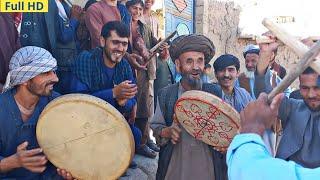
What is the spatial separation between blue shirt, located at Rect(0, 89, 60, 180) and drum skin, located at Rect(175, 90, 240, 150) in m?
1.04

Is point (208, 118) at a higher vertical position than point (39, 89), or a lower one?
lower

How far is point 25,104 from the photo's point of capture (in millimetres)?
3367

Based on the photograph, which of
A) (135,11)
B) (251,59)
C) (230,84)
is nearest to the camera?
(230,84)

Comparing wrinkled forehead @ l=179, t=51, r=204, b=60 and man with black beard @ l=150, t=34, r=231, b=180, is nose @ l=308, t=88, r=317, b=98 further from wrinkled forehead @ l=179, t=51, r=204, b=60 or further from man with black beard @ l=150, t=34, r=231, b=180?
wrinkled forehead @ l=179, t=51, r=204, b=60

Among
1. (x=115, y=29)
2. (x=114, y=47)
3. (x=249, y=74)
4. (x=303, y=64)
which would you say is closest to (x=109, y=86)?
(x=114, y=47)

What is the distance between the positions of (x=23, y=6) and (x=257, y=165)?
3041 millimetres

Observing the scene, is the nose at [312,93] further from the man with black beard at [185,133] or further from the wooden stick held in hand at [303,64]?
the wooden stick held in hand at [303,64]

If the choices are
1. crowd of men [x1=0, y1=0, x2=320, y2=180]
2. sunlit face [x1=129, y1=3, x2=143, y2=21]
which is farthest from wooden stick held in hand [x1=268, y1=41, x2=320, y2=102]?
sunlit face [x1=129, y1=3, x2=143, y2=21]

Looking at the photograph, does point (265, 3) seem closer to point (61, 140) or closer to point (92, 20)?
point (92, 20)

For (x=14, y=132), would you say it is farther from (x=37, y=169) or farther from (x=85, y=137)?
(x=85, y=137)

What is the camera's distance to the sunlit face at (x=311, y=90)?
2967 millimetres

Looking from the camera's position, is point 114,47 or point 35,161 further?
point 114,47

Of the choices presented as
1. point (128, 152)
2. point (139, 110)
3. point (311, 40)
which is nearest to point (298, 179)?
point (311, 40)

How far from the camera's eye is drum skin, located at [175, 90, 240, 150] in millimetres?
3164
